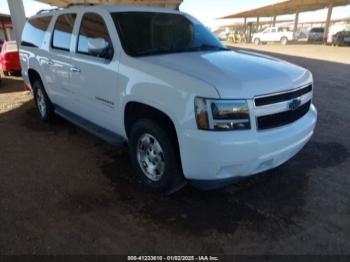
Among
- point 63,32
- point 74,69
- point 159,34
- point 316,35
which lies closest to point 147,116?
point 159,34

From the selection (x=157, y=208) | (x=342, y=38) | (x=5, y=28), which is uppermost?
(x=5, y=28)

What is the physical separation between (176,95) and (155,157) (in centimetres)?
85

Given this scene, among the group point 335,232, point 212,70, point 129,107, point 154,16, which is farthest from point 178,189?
point 154,16

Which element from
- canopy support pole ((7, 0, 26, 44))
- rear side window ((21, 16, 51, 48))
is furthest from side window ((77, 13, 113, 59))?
canopy support pole ((7, 0, 26, 44))

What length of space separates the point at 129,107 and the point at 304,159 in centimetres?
252

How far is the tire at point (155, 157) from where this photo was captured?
327cm

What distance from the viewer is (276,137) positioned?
303 centimetres

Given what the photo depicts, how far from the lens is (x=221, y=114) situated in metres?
2.83

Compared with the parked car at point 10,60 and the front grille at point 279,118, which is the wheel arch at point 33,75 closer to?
the front grille at point 279,118

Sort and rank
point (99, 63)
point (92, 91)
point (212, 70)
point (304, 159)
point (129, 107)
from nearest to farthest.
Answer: point (212, 70) < point (129, 107) < point (99, 63) < point (92, 91) < point (304, 159)

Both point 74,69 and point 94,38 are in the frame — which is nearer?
point 94,38

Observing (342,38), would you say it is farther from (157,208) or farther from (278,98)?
(157,208)

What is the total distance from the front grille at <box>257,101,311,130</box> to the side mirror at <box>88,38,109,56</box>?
2.02 meters

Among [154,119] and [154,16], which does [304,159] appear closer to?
[154,119]
